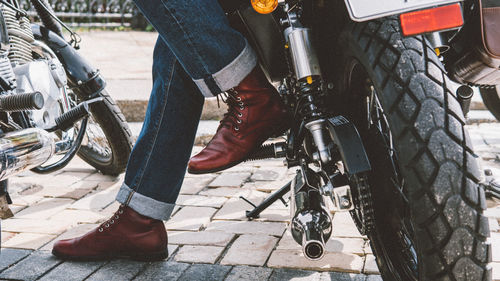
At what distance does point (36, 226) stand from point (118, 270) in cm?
73

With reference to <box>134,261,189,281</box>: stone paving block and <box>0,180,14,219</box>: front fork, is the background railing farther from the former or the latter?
<box>134,261,189,281</box>: stone paving block

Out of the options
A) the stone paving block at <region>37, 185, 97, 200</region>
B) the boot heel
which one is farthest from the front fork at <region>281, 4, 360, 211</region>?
the stone paving block at <region>37, 185, 97, 200</region>

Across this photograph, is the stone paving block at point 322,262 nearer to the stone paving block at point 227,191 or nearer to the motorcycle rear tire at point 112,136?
the stone paving block at point 227,191

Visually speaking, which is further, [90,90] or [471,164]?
[90,90]

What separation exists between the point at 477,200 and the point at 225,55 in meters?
0.85

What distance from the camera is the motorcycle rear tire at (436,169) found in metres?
1.16

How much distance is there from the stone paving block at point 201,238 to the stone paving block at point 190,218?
6cm

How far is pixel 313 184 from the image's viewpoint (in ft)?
5.34

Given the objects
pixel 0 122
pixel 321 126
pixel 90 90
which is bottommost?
pixel 90 90

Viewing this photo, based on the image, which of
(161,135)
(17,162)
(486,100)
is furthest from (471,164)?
(486,100)

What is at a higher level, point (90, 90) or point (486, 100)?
point (90, 90)

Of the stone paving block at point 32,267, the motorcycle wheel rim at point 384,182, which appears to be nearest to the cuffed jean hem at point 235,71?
the motorcycle wheel rim at point 384,182

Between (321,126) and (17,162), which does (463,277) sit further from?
(17,162)

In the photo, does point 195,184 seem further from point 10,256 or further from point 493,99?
point 493,99
